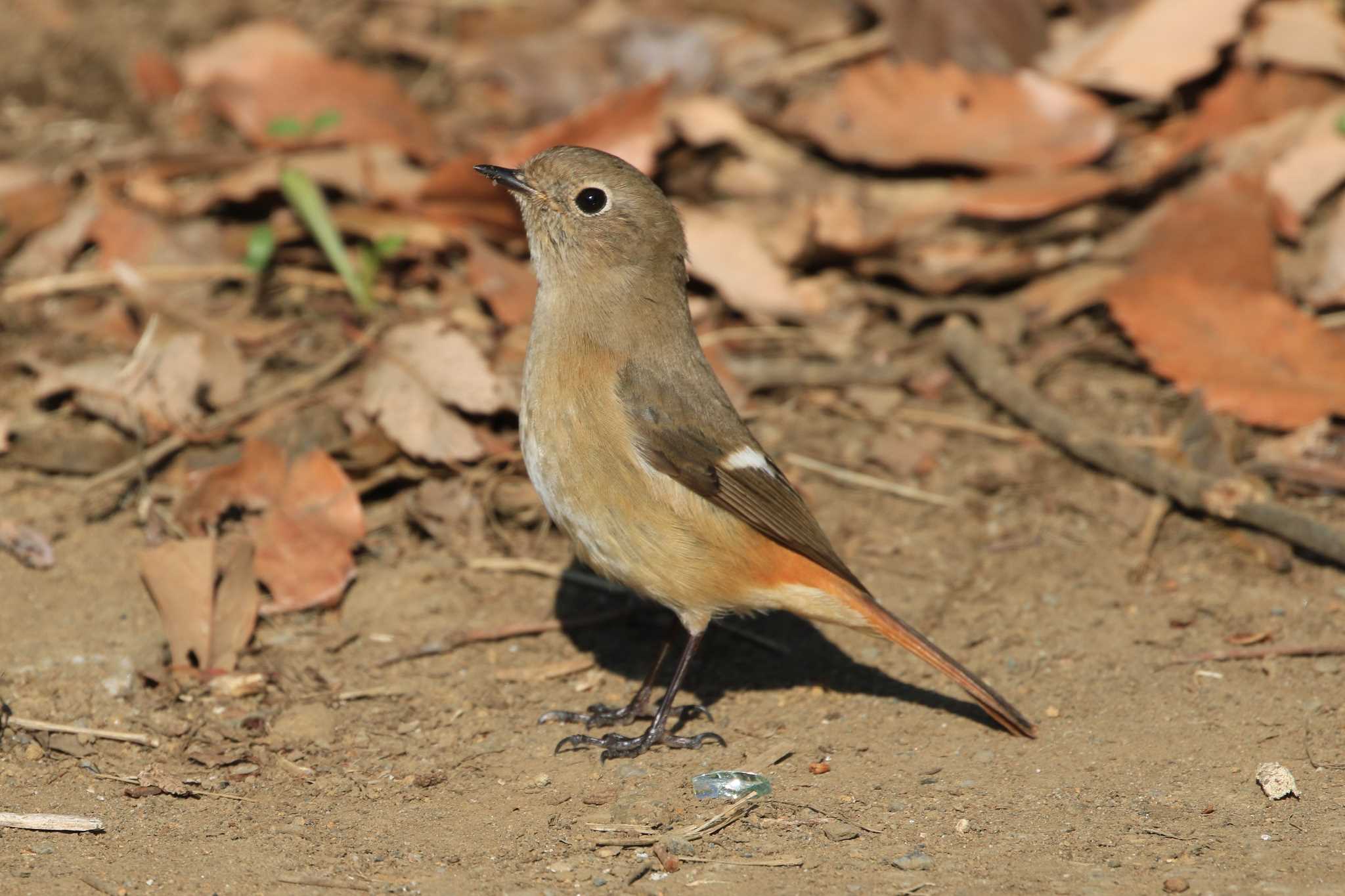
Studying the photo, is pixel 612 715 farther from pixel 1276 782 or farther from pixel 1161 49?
pixel 1161 49

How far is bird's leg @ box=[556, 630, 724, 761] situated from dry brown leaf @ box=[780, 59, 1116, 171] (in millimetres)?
2958

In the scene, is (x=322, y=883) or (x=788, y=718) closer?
(x=322, y=883)

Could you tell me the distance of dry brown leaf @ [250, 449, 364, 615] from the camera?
16.3 feet

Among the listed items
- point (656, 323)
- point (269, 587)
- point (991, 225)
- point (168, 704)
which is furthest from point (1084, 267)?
point (168, 704)

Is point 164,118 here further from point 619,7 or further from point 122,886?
point 122,886

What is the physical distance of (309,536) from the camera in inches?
199

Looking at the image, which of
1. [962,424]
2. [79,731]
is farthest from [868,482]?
[79,731]

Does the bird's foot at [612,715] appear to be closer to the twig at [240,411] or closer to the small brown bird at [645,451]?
the small brown bird at [645,451]

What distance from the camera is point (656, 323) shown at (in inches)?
187

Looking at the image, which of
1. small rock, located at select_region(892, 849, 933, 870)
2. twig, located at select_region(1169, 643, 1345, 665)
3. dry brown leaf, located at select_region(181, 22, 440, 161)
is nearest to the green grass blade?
dry brown leaf, located at select_region(181, 22, 440, 161)

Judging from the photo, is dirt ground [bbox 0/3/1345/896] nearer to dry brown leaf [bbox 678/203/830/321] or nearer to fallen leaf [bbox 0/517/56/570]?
fallen leaf [bbox 0/517/56/570]

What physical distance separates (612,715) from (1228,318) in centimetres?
307

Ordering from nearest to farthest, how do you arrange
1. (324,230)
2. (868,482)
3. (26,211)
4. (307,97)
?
(868,482) → (324,230) → (26,211) → (307,97)

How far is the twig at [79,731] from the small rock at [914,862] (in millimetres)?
2199
